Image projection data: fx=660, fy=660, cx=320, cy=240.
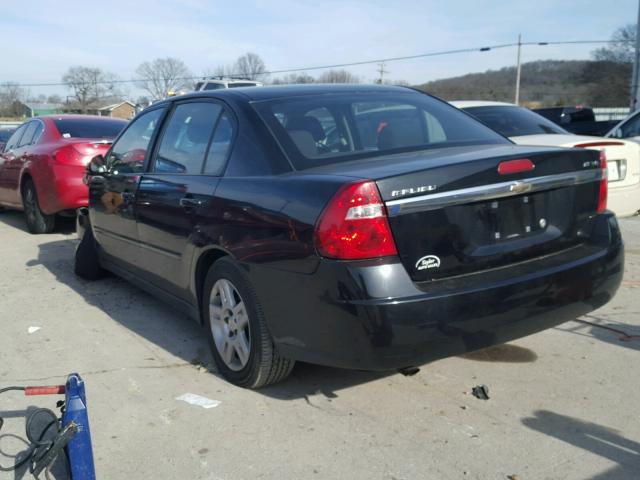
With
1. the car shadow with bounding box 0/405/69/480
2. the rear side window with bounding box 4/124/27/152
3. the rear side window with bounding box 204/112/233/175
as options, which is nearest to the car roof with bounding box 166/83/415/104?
the rear side window with bounding box 204/112/233/175

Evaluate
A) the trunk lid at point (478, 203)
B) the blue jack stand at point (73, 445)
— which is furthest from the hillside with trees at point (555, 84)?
the blue jack stand at point (73, 445)

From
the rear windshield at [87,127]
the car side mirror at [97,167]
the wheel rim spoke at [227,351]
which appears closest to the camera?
the wheel rim spoke at [227,351]

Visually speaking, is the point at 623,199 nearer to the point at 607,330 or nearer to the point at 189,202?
the point at 607,330

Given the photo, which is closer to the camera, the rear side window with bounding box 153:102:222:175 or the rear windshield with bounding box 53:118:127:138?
the rear side window with bounding box 153:102:222:175

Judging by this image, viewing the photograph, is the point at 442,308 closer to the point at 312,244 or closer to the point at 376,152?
the point at 312,244

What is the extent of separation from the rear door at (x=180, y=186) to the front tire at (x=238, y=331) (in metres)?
0.33

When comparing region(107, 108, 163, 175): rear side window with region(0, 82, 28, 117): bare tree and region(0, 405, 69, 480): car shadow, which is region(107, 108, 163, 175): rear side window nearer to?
region(0, 405, 69, 480): car shadow

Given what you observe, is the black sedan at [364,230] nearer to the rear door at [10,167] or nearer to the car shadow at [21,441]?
the car shadow at [21,441]

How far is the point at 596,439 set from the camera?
2.97 meters

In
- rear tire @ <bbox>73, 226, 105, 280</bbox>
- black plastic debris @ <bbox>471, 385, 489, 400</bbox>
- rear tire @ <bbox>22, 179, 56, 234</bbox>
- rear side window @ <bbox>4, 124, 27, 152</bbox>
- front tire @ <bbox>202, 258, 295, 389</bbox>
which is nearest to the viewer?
front tire @ <bbox>202, 258, 295, 389</bbox>

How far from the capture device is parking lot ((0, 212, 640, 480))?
9.32 feet

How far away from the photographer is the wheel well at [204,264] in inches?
146

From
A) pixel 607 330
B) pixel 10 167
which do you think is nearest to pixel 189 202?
pixel 607 330

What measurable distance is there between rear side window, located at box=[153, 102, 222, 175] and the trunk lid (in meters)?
1.07
